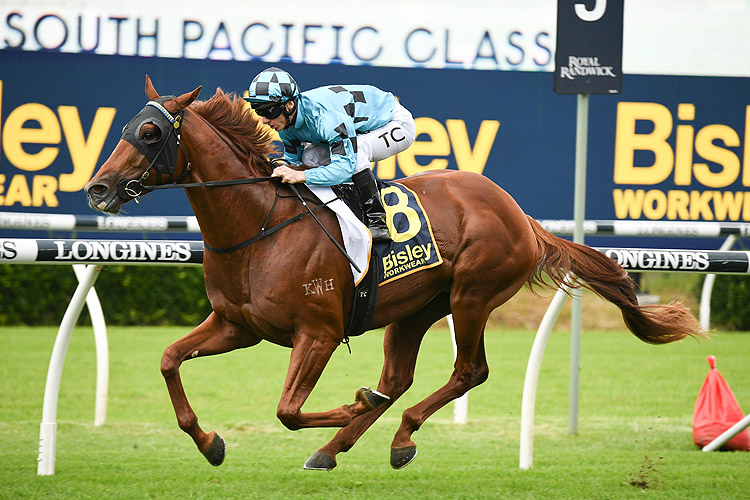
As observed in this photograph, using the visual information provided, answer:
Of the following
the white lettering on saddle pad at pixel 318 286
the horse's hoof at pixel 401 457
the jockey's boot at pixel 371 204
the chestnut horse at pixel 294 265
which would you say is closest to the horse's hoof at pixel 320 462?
the chestnut horse at pixel 294 265

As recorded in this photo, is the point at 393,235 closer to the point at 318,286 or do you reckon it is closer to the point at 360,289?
the point at 360,289

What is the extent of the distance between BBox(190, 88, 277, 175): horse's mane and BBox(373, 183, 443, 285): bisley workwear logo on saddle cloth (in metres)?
0.52

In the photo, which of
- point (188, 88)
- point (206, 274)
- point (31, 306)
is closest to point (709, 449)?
point (206, 274)

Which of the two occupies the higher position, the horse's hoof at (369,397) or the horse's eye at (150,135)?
the horse's eye at (150,135)

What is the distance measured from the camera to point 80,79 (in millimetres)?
7371

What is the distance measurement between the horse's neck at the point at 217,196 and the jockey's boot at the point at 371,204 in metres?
0.40

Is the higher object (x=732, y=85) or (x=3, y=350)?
(x=732, y=85)

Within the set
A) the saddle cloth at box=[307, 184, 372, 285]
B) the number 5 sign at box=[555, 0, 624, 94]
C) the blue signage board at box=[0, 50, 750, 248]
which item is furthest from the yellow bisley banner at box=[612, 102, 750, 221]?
the saddle cloth at box=[307, 184, 372, 285]

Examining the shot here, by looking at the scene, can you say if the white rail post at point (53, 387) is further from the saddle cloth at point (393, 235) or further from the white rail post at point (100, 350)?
the saddle cloth at point (393, 235)

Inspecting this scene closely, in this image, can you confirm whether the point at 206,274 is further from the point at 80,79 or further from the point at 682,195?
the point at 682,195

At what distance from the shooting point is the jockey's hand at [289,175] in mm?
3391

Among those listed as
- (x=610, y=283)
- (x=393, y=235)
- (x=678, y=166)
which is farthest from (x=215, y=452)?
(x=678, y=166)

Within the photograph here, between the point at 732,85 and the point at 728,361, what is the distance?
7.83 ft

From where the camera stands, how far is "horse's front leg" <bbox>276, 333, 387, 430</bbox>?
3.26 m
